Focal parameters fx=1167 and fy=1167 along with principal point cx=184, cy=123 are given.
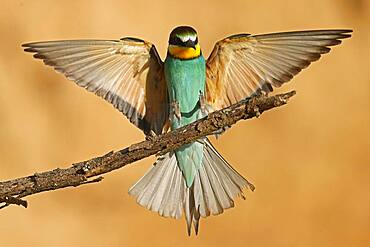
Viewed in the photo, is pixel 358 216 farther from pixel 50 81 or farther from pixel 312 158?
pixel 50 81

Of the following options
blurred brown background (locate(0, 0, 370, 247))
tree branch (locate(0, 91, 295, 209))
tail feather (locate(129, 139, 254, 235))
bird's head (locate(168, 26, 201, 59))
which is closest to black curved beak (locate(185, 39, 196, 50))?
bird's head (locate(168, 26, 201, 59))

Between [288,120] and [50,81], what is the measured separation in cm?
62

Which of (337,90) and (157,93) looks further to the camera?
(337,90)

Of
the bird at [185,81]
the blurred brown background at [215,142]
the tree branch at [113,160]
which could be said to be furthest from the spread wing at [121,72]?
the blurred brown background at [215,142]

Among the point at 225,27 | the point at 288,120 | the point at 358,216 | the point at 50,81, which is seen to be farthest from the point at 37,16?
the point at 358,216

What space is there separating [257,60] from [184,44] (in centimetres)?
13

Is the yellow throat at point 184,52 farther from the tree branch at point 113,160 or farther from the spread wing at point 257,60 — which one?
the tree branch at point 113,160

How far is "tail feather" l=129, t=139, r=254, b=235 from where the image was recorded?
73.7 inches

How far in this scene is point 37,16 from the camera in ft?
9.15

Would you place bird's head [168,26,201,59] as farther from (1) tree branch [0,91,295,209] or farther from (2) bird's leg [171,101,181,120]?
(1) tree branch [0,91,295,209]

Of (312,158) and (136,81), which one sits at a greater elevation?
(136,81)

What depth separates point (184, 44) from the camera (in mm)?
1845

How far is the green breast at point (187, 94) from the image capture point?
6.00 ft

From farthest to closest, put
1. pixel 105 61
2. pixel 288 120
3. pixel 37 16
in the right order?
pixel 288 120, pixel 37 16, pixel 105 61
